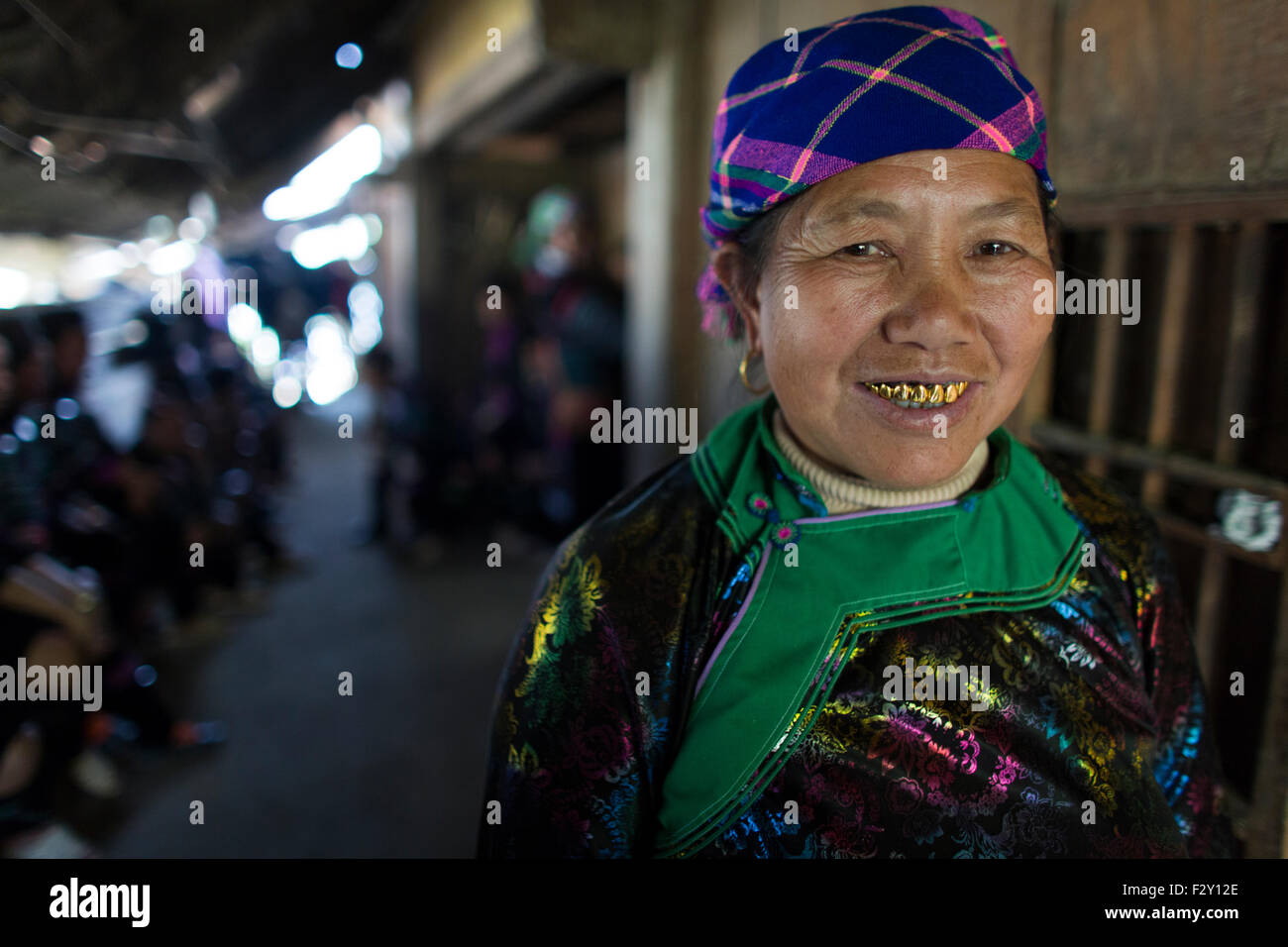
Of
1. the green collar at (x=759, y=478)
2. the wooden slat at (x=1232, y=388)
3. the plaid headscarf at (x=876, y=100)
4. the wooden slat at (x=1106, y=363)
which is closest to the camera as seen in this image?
the plaid headscarf at (x=876, y=100)

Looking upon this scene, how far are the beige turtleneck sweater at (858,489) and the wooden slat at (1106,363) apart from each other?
2.70 ft

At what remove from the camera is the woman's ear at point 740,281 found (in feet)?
3.58

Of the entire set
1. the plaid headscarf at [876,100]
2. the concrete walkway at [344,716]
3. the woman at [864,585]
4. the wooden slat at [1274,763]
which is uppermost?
the plaid headscarf at [876,100]

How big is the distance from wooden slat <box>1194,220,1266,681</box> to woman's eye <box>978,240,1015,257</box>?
623mm

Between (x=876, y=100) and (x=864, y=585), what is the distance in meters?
0.55

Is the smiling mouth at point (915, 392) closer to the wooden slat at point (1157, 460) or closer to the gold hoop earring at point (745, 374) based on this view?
the gold hoop earring at point (745, 374)

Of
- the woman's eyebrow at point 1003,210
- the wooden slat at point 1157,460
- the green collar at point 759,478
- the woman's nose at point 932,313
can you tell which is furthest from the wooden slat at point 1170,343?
the woman's nose at point 932,313

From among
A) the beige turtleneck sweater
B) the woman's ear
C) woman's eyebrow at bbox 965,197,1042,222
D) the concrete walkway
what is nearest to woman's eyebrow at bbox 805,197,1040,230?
woman's eyebrow at bbox 965,197,1042,222

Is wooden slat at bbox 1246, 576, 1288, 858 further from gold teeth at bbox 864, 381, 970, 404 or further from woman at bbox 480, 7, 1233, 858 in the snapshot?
gold teeth at bbox 864, 381, 970, 404

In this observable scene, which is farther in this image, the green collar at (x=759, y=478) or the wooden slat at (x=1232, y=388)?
the wooden slat at (x=1232, y=388)

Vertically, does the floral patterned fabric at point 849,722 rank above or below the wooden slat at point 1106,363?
below

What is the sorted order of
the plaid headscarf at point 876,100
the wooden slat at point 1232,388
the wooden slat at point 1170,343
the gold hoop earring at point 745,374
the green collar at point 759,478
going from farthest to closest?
the wooden slat at point 1170,343
the wooden slat at point 1232,388
the gold hoop earring at point 745,374
the green collar at point 759,478
the plaid headscarf at point 876,100

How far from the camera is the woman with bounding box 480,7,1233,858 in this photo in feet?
2.97

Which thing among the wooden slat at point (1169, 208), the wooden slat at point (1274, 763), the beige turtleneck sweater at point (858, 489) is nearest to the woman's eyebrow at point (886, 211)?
the beige turtleneck sweater at point (858, 489)
